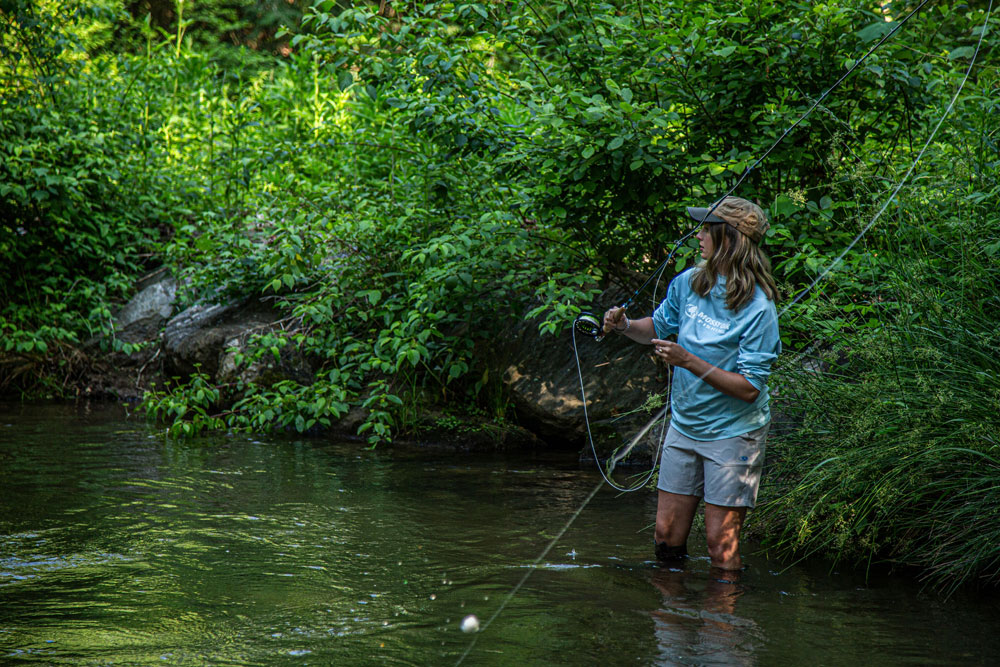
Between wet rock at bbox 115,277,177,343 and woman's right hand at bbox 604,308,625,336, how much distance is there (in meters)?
7.49

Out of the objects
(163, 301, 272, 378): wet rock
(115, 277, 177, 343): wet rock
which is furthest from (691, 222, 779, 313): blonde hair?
(115, 277, 177, 343): wet rock

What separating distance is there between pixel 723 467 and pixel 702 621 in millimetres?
687

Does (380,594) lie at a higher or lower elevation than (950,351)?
lower

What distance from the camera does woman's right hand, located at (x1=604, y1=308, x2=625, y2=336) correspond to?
14.4 ft

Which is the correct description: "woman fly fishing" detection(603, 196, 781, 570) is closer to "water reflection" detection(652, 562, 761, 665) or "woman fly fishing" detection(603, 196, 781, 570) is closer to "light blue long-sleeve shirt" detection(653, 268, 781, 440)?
"light blue long-sleeve shirt" detection(653, 268, 781, 440)

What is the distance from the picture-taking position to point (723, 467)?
4.17 m

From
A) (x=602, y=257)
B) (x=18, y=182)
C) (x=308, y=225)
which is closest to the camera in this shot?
(x=602, y=257)

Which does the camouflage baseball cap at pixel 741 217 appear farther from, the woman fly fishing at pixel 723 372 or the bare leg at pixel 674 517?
the bare leg at pixel 674 517

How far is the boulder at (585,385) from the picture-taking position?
7863mm

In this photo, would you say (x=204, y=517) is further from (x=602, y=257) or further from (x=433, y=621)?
(x=602, y=257)

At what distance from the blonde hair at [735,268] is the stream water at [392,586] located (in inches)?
52.4

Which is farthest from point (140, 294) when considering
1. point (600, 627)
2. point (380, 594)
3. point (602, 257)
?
point (600, 627)

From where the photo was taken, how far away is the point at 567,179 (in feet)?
22.1

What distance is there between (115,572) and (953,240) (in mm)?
4411
